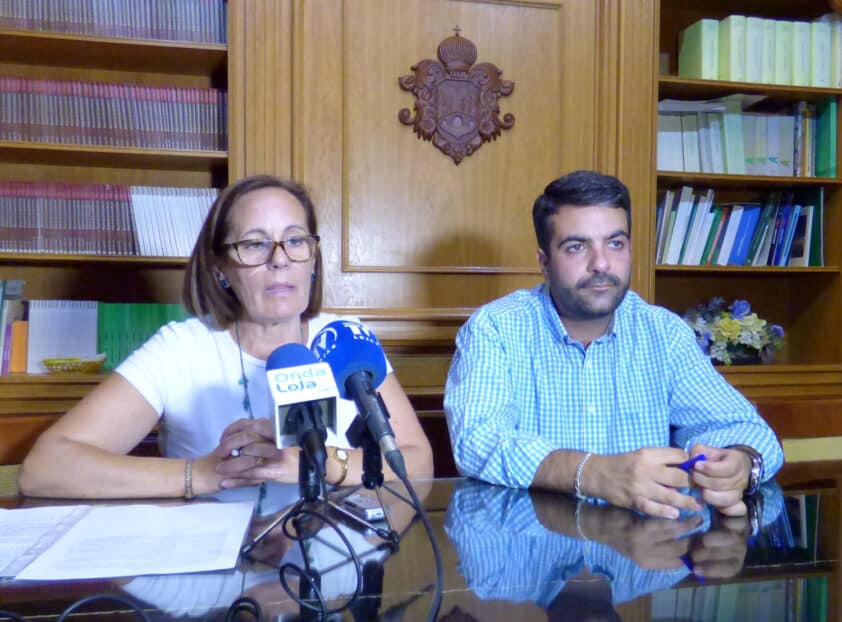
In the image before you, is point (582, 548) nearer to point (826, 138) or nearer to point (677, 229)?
point (677, 229)

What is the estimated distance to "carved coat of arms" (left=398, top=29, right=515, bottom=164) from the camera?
7.47 ft

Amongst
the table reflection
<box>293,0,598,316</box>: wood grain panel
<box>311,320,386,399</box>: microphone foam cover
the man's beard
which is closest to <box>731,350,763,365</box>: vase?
<box>293,0,598,316</box>: wood grain panel

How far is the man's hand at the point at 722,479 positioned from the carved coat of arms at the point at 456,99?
137 cm

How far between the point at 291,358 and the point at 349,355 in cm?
6

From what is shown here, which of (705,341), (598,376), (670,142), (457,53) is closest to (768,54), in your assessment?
(670,142)

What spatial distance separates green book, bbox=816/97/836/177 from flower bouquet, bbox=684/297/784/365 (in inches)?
21.8

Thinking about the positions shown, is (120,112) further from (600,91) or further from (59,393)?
(600,91)

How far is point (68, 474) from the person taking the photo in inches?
47.9

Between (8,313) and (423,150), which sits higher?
(423,150)

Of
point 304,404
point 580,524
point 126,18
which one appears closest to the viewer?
point 304,404

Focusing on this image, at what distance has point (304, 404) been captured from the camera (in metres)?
0.74

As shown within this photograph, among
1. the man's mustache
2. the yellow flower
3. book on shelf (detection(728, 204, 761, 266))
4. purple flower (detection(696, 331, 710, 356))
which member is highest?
book on shelf (detection(728, 204, 761, 266))

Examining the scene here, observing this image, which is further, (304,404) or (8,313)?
(8,313)

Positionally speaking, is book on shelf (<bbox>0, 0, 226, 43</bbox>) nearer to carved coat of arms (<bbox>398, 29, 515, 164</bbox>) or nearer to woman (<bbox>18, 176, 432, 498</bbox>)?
carved coat of arms (<bbox>398, 29, 515, 164</bbox>)
